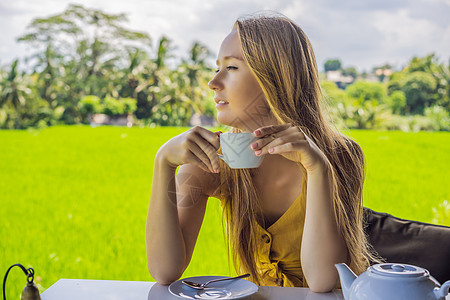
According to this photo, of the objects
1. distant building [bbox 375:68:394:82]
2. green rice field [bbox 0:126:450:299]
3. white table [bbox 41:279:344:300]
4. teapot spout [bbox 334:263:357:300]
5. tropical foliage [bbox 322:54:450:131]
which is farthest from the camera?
distant building [bbox 375:68:394:82]

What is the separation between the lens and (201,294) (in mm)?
747

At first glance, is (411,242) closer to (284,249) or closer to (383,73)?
(284,249)

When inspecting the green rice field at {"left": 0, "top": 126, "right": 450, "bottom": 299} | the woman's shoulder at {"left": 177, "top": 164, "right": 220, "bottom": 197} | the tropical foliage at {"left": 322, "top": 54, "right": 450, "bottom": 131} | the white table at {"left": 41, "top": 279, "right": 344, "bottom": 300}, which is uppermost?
A: the woman's shoulder at {"left": 177, "top": 164, "right": 220, "bottom": 197}

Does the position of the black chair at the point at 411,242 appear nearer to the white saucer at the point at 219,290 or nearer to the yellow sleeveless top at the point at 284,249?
the yellow sleeveless top at the point at 284,249

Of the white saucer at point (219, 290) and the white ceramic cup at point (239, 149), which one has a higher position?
the white ceramic cup at point (239, 149)

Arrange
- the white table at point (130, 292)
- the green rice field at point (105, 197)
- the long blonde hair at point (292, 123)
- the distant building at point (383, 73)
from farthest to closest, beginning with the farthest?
the distant building at point (383, 73)
the green rice field at point (105, 197)
the long blonde hair at point (292, 123)
the white table at point (130, 292)

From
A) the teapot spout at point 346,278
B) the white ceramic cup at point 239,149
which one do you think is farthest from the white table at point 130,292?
the white ceramic cup at point 239,149

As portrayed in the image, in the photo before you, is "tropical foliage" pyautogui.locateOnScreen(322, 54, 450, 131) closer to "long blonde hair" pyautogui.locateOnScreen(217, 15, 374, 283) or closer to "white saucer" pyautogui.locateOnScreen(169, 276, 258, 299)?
"long blonde hair" pyautogui.locateOnScreen(217, 15, 374, 283)

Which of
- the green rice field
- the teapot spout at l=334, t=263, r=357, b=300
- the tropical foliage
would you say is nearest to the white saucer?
the teapot spout at l=334, t=263, r=357, b=300

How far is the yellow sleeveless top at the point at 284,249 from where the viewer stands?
1054mm

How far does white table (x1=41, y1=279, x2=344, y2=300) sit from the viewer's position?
2.47ft

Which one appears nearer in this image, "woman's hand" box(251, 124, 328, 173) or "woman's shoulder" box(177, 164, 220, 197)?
"woman's hand" box(251, 124, 328, 173)

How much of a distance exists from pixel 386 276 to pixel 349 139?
0.58m

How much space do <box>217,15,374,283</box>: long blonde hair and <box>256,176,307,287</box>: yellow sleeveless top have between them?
23 millimetres
